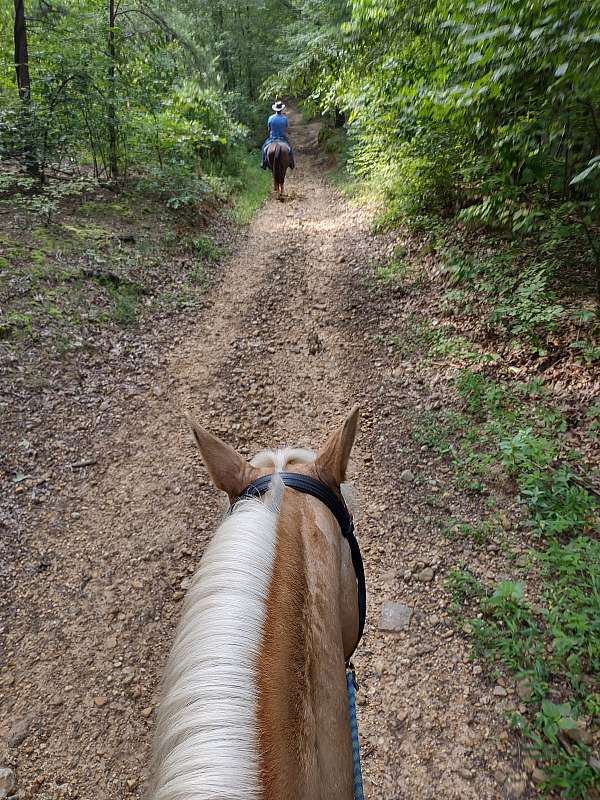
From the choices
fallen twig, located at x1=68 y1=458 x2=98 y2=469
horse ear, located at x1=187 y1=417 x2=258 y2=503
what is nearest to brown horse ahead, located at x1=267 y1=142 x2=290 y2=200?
fallen twig, located at x1=68 y1=458 x2=98 y2=469

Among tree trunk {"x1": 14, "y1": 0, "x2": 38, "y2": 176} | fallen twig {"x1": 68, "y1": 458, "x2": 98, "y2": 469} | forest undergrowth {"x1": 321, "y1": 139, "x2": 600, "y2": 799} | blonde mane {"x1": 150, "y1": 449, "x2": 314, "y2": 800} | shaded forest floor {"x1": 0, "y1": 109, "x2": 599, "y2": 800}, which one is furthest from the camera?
tree trunk {"x1": 14, "y1": 0, "x2": 38, "y2": 176}

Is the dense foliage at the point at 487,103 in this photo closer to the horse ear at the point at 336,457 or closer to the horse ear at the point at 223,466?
the horse ear at the point at 336,457

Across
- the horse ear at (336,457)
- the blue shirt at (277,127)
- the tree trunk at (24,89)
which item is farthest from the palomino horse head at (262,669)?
the blue shirt at (277,127)

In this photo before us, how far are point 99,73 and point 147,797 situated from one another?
31.1 feet

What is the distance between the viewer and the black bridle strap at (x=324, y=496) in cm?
156

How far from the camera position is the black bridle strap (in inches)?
61.4

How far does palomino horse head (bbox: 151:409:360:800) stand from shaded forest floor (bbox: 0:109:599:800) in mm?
1645

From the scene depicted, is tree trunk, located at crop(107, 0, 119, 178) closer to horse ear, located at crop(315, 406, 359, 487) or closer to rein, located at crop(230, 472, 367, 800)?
horse ear, located at crop(315, 406, 359, 487)

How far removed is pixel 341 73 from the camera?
24.9 ft

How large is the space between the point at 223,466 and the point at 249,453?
2826 millimetres

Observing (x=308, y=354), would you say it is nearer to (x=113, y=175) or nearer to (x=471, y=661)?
(x=471, y=661)

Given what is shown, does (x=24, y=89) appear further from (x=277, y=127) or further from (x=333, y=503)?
(x=277, y=127)

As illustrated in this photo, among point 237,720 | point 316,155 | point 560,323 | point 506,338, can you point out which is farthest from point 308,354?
point 316,155

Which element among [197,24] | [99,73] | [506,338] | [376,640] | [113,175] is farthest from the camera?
[197,24]
